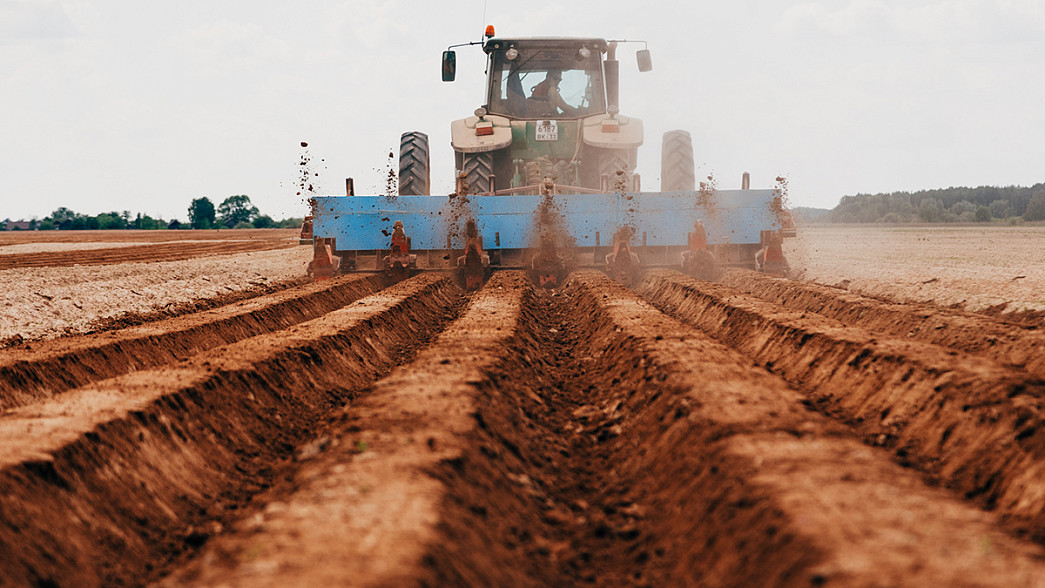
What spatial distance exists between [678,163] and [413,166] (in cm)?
420

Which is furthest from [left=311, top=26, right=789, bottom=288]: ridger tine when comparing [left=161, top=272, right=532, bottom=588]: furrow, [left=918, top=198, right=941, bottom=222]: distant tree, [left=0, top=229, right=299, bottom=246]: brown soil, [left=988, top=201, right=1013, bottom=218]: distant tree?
[left=988, top=201, right=1013, bottom=218]: distant tree

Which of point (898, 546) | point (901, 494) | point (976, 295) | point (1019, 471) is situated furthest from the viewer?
point (976, 295)

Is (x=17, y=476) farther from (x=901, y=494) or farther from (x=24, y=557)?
(x=901, y=494)

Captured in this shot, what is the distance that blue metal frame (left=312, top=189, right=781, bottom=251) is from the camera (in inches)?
494

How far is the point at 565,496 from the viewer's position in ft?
13.5

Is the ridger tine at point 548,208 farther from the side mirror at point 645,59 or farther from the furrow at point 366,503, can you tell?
the furrow at point 366,503

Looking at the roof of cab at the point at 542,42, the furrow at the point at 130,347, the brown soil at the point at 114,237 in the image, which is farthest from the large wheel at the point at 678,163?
the brown soil at the point at 114,237

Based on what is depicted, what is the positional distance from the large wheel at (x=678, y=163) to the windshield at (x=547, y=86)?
1679 mm

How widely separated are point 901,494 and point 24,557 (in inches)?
125

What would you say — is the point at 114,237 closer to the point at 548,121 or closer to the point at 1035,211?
the point at 548,121

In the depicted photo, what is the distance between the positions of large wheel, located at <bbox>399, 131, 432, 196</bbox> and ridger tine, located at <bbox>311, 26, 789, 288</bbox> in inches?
34.1

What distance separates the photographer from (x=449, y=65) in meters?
12.1

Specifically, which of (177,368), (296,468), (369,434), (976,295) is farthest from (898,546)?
(976,295)

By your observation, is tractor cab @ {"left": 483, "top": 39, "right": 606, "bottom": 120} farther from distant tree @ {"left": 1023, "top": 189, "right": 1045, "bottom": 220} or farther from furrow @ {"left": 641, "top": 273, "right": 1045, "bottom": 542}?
distant tree @ {"left": 1023, "top": 189, "right": 1045, "bottom": 220}
